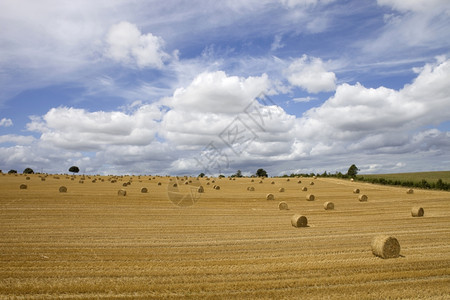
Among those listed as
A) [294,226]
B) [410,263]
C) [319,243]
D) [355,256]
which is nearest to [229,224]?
[294,226]

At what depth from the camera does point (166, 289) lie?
9.34m

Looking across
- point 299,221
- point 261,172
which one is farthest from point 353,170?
point 299,221

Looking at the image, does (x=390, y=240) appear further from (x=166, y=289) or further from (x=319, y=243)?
(x=166, y=289)

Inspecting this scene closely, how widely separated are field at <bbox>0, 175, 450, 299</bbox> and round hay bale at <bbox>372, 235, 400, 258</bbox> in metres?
0.29

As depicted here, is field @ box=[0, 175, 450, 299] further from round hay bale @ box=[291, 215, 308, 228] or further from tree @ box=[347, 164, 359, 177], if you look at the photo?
tree @ box=[347, 164, 359, 177]

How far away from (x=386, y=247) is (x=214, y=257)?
608cm

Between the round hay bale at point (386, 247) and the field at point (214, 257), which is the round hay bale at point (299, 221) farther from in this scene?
the round hay bale at point (386, 247)

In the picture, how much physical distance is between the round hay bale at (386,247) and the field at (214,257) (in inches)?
11.3

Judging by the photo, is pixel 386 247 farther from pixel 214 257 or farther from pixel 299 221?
pixel 299 221

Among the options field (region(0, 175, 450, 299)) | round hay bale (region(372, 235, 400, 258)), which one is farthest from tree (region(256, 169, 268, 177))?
round hay bale (region(372, 235, 400, 258))

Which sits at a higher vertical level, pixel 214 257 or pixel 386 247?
pixel 386 247

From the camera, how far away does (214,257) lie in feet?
41.8

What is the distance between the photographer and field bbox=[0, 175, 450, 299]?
30.7 ft

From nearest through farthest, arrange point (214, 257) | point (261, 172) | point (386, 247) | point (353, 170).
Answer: point (386, 247) < point (214, 257) < point (353, 170) < point (261, 172)
